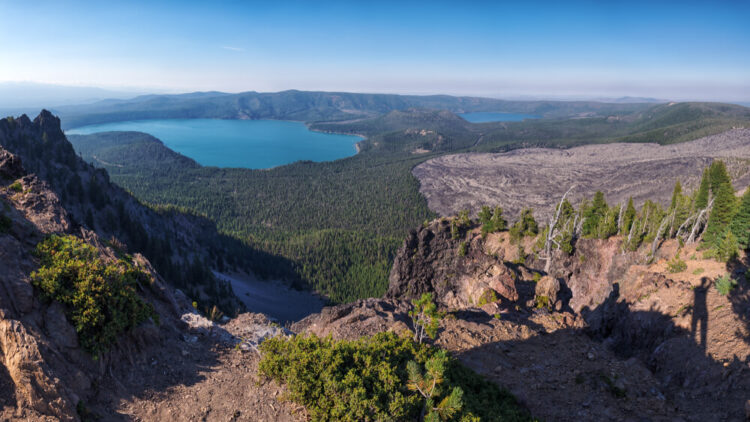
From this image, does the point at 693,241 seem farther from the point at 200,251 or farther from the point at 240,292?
the point at 200,251

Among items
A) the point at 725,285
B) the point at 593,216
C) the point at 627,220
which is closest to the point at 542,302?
the point at 725,285

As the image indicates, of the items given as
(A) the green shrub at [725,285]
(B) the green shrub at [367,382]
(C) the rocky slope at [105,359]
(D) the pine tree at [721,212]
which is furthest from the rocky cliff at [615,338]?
(C) the rocky slope at [105,359]

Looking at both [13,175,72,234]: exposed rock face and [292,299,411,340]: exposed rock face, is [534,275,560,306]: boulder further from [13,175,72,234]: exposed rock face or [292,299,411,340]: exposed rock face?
[13,175,72,234]: exposed rock face

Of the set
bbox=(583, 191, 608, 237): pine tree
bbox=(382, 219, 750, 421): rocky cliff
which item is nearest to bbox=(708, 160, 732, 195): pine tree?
bbox=(583, 191, 608, 237): pine tree

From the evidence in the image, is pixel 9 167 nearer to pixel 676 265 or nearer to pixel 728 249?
pixel 676 265

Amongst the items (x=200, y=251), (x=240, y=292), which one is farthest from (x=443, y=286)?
(x=200, y=251)

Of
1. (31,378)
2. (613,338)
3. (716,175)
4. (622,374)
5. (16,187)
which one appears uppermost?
Result: (16,187)

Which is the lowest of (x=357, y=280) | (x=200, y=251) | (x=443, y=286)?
(x=357, y=280)
